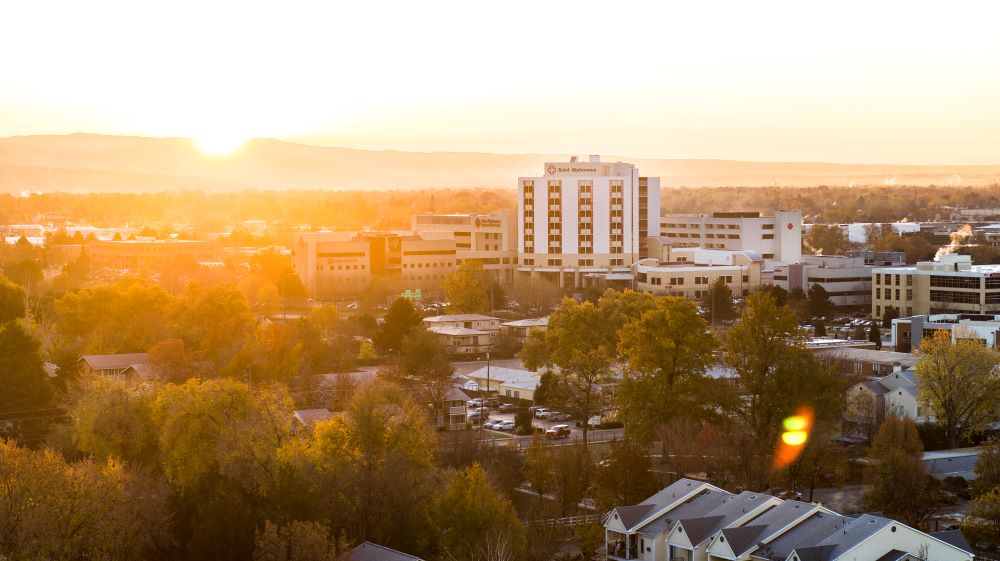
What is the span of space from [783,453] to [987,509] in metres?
4.61

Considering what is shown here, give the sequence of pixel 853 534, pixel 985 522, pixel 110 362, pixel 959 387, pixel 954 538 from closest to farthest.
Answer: pixel 853 534 < pixel 954 538 < pixel 985 522 < pixel 959 387 < pixel 110 362

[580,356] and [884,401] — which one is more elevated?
[580,356]

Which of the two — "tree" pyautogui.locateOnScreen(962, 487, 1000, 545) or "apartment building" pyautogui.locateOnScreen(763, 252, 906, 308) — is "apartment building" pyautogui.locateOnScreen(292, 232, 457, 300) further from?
"tree" pyautogui.locateOnScreen(962, 487, 1000, 545)

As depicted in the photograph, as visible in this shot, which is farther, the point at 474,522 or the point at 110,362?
the point at 110,362

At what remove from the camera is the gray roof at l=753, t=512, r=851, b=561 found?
18.7 meters

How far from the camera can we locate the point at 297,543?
57.0 feet

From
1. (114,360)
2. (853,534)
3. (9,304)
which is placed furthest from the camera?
(114,360)

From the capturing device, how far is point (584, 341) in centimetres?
3581

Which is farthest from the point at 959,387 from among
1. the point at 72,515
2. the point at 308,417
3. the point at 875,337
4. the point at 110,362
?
the point at 110,362

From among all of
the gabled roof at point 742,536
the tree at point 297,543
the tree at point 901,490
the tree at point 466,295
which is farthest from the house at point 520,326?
the tree at point 297,543

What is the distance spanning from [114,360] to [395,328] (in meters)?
7.93

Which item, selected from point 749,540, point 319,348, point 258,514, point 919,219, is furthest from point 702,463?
point 919,219

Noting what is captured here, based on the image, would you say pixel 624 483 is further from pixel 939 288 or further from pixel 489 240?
pixel 489 240

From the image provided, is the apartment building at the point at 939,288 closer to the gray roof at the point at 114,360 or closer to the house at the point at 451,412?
the house at the point at 451,412
